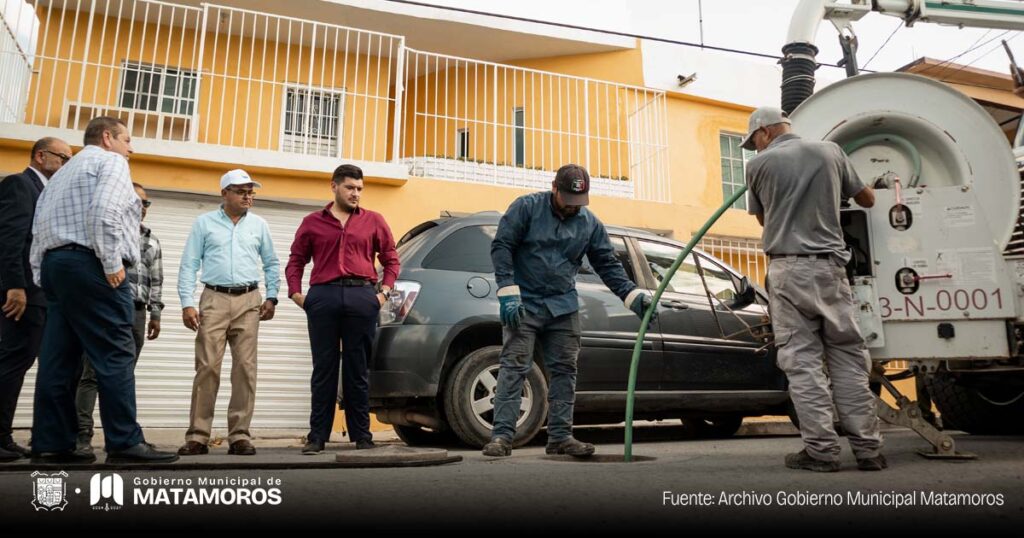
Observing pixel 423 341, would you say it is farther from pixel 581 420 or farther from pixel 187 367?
pixel 187 367

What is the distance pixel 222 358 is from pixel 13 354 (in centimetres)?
125

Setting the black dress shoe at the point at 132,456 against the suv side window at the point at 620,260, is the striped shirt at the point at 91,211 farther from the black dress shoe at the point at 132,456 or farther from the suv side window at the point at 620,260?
the suv side window at the point at 620,260

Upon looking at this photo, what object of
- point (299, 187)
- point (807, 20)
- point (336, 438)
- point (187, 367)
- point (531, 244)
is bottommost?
point (336, 438)

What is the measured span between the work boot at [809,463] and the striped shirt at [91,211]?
3416 millimetres

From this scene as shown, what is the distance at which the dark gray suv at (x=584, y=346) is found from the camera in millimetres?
4883

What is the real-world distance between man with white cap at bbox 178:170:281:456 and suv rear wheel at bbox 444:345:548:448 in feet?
4.39

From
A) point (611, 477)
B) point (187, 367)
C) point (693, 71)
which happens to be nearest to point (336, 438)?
point (187, 367)

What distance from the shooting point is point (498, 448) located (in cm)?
413

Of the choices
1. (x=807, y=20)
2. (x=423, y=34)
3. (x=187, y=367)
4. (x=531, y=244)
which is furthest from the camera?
(x=423, y=34)

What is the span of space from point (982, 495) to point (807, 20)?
4891mm

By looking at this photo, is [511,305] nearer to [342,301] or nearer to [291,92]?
[342,301]

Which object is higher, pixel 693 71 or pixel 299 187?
pixel 693 71

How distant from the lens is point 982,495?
2.61 meters

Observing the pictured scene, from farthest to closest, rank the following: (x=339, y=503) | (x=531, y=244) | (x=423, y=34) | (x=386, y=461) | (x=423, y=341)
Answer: (x=423, y=34) → (x=423, y=341) → (x=531, y=244) → (x=386, y=461) → (x=339, y=503)
